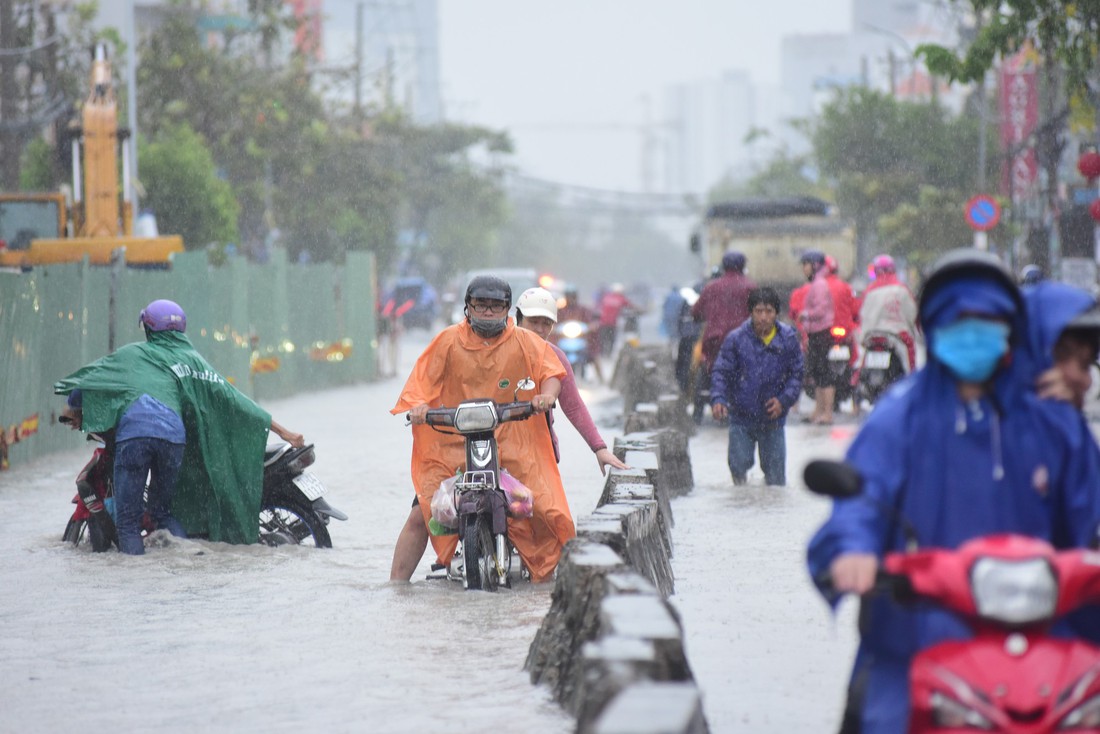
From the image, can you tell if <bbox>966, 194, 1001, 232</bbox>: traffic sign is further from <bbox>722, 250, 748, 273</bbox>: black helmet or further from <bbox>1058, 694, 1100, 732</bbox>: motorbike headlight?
<bbox>1058, 694, 1100, 732</bbox>: motorbike headlight

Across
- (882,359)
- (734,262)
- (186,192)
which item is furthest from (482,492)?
(186,192)

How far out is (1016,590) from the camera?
388 cm

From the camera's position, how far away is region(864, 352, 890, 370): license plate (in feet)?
61.2

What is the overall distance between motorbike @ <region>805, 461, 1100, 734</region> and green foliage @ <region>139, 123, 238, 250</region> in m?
34.0

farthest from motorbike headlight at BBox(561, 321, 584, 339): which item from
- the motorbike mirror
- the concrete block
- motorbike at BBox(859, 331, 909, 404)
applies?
the motorbike mirror

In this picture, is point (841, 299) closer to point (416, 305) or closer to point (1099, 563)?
point (1099, 563)

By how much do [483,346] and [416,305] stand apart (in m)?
52.2

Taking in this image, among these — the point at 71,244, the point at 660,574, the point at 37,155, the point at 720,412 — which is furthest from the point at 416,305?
the point at 660,574

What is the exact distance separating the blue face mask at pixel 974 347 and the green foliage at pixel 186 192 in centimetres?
3365

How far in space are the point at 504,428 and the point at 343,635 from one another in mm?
1496

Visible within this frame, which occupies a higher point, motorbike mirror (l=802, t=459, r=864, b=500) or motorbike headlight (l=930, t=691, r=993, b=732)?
motorbike mirror (l=802, t=459, r=864, b=500)

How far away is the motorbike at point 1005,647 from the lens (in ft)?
Result: 12.7

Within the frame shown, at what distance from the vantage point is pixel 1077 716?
386cm

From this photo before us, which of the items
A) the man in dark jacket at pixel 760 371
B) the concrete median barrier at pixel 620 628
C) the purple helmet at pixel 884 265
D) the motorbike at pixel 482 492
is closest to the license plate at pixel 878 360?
the purple helmet at pixel 884 265
